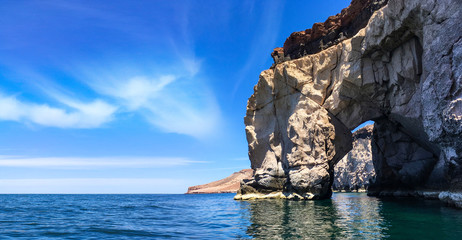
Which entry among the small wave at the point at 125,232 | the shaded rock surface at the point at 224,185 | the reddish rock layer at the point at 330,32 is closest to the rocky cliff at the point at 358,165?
the reddish rock layer at the point at 330,32

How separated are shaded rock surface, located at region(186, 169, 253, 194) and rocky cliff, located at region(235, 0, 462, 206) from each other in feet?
381

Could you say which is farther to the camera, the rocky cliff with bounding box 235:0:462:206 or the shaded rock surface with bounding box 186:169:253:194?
the shaded rock surface with bounding box 186:169:253:194

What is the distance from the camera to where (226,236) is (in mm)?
11789

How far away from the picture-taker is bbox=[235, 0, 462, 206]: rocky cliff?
17.7m

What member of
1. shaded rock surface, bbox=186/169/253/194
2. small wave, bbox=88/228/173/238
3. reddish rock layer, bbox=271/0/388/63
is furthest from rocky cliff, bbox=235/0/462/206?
shaded rock surface, bbox=186/169/253/194

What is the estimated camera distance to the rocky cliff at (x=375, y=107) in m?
17.7

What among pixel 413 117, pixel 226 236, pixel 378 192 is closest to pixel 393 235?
pixel 226 236

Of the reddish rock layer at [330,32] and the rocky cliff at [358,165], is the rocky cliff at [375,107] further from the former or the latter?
the rocky cliff at [358,165]

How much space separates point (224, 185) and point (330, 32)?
136 m

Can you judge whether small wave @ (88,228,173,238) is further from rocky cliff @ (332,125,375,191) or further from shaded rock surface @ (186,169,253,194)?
shaded rock surface @ (186,169,253,194)

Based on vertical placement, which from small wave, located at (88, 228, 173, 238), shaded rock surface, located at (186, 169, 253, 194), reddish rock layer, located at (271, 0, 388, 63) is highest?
reddish rock layer, located at (271, 0, 388, 63)

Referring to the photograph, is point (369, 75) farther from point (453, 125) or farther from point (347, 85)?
point (453, 125)

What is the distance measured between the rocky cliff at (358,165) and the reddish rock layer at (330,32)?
5038 cm

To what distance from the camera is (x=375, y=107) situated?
31.3 metres
